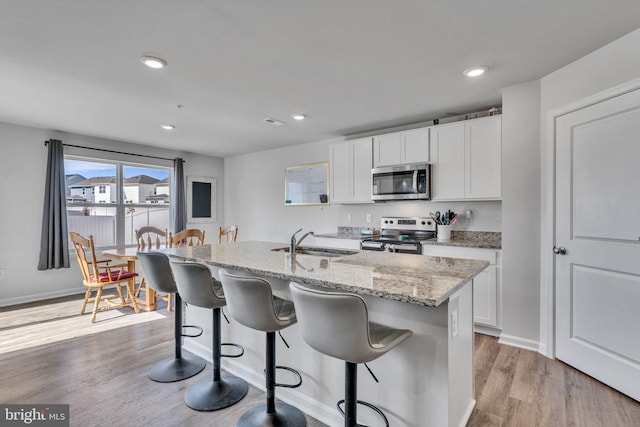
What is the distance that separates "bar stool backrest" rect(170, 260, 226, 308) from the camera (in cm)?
191

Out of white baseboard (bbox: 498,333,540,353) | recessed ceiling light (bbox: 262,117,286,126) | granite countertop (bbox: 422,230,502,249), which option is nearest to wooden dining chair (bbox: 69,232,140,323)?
recessed ceiling light (bbox: 262,117,286,126)

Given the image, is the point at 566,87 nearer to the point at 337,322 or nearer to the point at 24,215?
the point at 337,322

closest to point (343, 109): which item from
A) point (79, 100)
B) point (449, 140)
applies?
point (449, 140)

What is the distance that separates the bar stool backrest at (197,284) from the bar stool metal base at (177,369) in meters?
0.75

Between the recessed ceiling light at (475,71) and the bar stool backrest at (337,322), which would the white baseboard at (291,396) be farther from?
the recessed ceiling light at (475,71)

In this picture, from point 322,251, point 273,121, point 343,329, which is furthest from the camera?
point 273,121

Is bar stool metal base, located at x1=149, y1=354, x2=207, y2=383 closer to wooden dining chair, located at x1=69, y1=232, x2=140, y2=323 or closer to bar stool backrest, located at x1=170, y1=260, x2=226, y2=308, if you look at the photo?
bar stool backrest, located at x1=170, y1=260, x2=226, y2=308

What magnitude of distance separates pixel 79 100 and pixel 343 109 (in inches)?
108

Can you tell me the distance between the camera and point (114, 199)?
5062 millimetres

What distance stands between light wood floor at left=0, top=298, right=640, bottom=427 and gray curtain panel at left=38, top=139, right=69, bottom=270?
122 cm

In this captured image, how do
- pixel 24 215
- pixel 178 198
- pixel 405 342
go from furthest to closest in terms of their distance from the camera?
pixel 178 198
pixel 24 215
pixel 405 342

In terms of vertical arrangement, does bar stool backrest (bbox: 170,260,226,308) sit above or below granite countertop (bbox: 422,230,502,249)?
below

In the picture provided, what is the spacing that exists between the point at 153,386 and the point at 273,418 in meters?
1.02

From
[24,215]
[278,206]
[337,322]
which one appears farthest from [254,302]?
[24,215]
